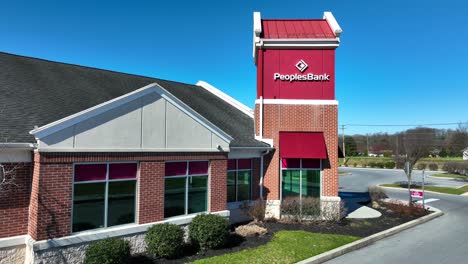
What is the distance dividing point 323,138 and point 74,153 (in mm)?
10939

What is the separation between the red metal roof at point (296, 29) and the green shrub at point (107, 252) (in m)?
11.9

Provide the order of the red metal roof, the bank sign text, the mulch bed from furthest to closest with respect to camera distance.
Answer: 1. the red metal roof
2. the bank sign text
3. the mulch bed

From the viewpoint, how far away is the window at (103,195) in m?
9.18

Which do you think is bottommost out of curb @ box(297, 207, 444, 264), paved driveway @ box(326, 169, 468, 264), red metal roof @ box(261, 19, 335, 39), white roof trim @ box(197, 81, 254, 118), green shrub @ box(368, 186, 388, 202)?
paved driveway @ box(326, 169, 468, 264)

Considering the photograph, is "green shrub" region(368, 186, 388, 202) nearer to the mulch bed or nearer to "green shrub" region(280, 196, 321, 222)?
the mulch bed

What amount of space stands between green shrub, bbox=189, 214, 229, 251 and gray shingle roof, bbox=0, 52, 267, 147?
3724mm

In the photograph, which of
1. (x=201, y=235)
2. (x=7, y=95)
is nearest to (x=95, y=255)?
(x=201, y=235)

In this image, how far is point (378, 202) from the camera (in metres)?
20.9

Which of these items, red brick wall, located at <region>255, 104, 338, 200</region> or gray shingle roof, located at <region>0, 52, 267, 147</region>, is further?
red brick wall, located at <region>255, 104, 338, 200</region>

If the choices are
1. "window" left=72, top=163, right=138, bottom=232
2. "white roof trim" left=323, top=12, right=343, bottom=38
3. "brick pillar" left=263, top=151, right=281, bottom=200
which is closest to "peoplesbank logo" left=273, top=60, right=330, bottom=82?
"white roof trim" left=323, top=12, right=343, bottom=38

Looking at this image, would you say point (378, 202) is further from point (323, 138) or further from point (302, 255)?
point (302, 255)

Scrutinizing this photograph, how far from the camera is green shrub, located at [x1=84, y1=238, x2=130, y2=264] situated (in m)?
8.20

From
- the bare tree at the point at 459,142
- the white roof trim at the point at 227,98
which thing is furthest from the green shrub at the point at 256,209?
the bare tree at the point at 459,142

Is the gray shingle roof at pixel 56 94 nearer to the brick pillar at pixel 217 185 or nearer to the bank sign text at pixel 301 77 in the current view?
the brick pillar at pixel 217 185
